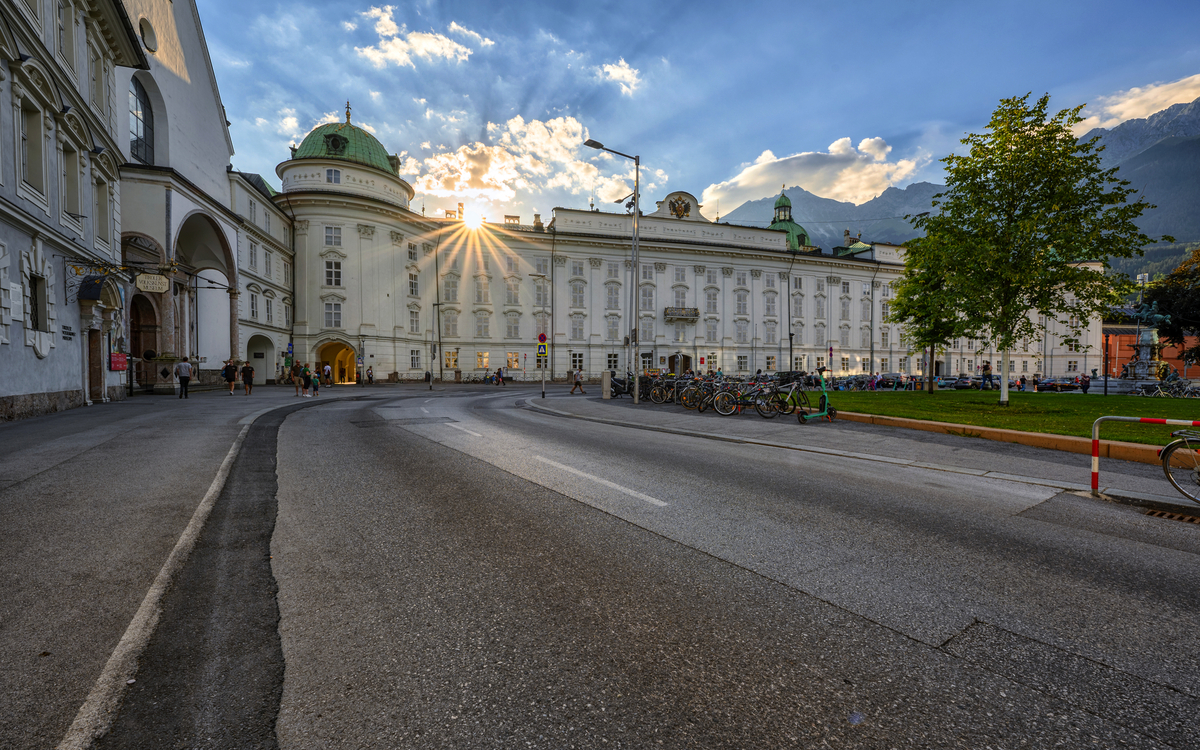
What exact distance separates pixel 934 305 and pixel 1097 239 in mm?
4489

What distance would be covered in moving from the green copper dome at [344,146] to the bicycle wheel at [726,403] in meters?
41.0

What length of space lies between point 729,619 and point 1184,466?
6.26 m

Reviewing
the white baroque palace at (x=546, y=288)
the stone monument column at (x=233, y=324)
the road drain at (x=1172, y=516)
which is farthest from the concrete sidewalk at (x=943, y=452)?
the white baroque palace at (x=546, y=288)

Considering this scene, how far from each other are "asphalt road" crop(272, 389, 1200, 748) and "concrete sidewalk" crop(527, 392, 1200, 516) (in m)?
1.12

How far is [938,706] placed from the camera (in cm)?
207

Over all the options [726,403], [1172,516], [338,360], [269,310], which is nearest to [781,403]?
[726,403]

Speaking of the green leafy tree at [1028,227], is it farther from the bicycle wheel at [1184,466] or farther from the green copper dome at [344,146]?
the green copper dome at [344,146]

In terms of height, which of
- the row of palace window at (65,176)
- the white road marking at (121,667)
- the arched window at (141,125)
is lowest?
the white road marking at (121,667)

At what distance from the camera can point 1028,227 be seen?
15758 mm

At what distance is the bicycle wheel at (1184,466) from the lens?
216 inches

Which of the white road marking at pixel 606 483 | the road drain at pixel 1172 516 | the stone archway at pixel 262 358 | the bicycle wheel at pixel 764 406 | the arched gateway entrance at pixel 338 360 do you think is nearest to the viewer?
the road drain at pixel 1172 516

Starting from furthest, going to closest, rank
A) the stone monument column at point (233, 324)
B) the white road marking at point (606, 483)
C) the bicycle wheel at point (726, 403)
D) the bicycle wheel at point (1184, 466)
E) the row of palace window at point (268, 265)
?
the row of palace window at point (268, 265)
the stone monument column at point (233, 324)
the bicycle wheel at point (726, 403)
the bicycle wheel at point (1184, 466)
the white road marking at point (606, 483)

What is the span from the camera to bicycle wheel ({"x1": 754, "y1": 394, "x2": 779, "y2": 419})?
1455 cm

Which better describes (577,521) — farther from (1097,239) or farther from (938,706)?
(1097,239)
